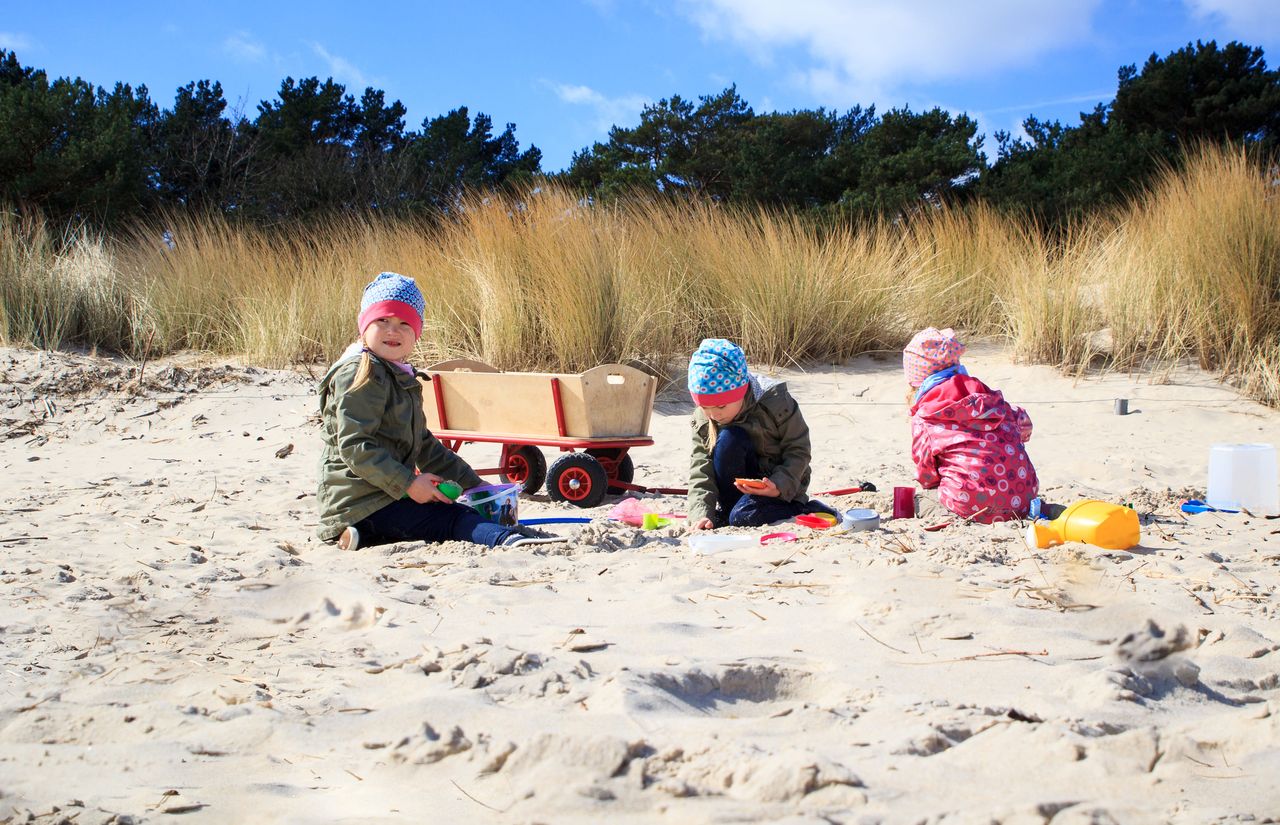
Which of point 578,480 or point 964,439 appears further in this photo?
point 578,480

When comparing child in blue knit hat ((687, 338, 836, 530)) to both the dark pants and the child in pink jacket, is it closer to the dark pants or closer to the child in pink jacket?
the dark pants

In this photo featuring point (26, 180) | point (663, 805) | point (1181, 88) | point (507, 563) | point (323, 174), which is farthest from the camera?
point (1181, 88)

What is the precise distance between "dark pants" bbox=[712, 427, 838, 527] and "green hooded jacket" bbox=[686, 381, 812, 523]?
0.03 m

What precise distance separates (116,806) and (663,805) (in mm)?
913

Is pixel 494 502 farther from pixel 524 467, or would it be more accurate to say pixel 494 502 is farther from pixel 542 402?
pixel 524 467

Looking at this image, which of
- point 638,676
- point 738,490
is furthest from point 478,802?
point 738,490

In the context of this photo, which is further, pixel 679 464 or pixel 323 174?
pixel 323 174

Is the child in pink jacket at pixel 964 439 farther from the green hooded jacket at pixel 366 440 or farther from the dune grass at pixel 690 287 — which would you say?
the dune grass at pixel 690 287

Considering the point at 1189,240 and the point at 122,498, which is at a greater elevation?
the point at 1189,240

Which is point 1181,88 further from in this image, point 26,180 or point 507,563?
point 507,563

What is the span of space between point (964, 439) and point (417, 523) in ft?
7.01

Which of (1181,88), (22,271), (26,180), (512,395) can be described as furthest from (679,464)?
(1181,88)

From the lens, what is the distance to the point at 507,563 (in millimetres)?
3377

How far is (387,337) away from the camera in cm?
399
